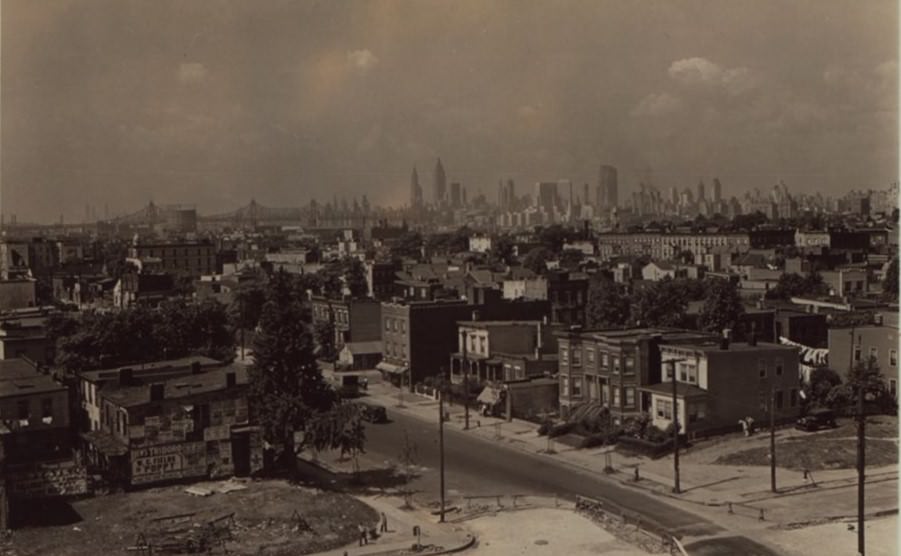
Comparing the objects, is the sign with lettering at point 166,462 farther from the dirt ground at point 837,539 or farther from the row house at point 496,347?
the dirt ground at point 837,539

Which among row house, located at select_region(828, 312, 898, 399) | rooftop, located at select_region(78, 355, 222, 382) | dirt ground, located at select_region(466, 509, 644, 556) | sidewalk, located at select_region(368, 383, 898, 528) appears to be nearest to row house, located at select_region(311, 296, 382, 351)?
rooftop, located at select_region(78, 355, 222, 382)

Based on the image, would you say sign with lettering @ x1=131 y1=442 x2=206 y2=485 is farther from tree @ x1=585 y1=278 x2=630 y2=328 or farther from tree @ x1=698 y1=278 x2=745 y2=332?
tree @ x1=585 y1=278 x2=630 y2=328

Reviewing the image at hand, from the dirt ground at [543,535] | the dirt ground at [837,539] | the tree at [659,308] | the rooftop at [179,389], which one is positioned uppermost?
the tree at [659,308]

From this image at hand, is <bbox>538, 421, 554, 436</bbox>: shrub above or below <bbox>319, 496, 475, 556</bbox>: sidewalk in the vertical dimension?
above

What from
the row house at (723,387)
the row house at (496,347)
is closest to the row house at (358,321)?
the row house at (496,347)

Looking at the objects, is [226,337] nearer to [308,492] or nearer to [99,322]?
[99,322]
